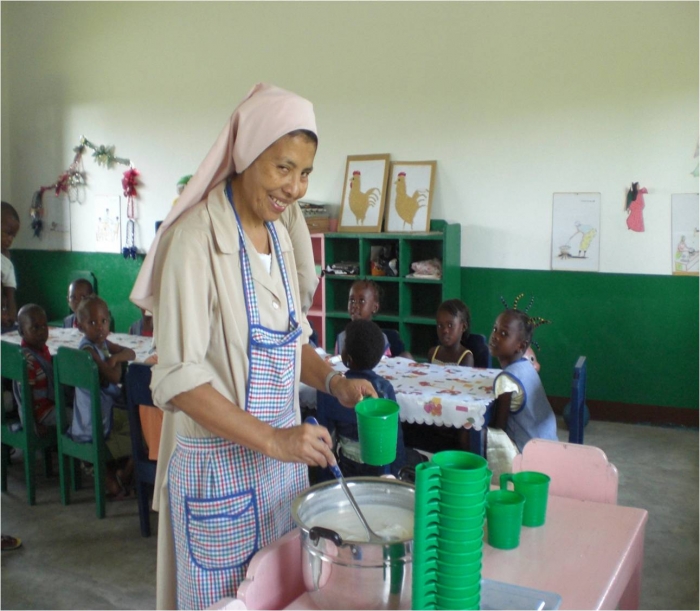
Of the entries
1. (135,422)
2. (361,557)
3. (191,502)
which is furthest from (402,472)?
(135,422)

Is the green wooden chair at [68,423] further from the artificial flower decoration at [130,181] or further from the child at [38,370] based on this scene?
the artificial flower decoration at [130,181]

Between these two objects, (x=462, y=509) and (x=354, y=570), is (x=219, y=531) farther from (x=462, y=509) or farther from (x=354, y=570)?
(x=462, y=509)

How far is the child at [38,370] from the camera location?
3.75 m

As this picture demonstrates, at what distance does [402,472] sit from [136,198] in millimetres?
6315

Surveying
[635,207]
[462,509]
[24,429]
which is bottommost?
[24,429]

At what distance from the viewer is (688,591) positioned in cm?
289

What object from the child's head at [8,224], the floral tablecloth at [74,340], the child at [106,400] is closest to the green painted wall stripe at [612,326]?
the floral tablecloth at [74,340]

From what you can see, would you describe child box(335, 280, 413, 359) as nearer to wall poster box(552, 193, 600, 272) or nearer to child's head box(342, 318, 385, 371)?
child's head box(342, 318, 385, 371)

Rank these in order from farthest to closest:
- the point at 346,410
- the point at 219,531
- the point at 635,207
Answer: the point at 635,207, the point at 346,410, the point at 219,531

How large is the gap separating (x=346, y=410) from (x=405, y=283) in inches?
117

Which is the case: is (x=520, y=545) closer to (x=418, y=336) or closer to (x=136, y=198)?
(x=418, y=336)

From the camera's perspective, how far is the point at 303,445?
136 cm

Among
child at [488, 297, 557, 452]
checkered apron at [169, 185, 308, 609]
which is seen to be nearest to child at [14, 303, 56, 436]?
child at [488, 297, 557, 452]

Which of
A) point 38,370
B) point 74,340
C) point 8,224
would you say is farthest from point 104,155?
point 38,370
